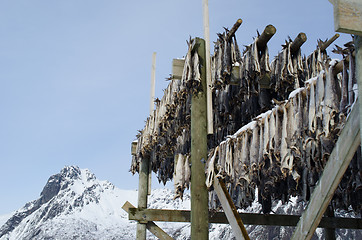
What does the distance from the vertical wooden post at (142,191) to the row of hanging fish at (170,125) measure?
7.0 inches

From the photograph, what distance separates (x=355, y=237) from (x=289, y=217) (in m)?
63.8

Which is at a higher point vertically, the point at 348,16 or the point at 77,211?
the point at 77,211

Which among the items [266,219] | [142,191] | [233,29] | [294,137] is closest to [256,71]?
[233,29]

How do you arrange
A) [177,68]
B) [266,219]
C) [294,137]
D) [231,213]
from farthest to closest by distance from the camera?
[266,219] → [177,68] → [231,213] → [294,137]

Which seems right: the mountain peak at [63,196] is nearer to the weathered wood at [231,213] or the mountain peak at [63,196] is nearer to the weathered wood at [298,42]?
the weathered wood at [231,213]

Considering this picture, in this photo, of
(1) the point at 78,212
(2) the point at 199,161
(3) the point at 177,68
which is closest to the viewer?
(2) the point at 199,161

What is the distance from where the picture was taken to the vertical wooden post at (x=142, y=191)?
10.0 metres

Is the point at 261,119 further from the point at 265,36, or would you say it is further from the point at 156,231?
the point at 156,231

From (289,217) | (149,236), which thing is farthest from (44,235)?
(289,217)

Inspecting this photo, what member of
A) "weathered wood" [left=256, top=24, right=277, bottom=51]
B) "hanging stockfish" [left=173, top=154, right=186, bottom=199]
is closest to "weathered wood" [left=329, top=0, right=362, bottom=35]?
"weathered wood" [left=256, top=24, right=277, bottom=51]

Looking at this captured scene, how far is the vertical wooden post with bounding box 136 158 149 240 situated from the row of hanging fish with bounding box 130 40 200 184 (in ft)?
0.59

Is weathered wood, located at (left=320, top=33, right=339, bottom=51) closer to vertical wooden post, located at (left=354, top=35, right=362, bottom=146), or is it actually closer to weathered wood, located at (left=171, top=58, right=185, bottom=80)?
weathered wood, located at (left=171, top=58, right=185, bottom=80)

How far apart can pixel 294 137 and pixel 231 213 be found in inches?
57.0

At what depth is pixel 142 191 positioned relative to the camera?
10.5 m
